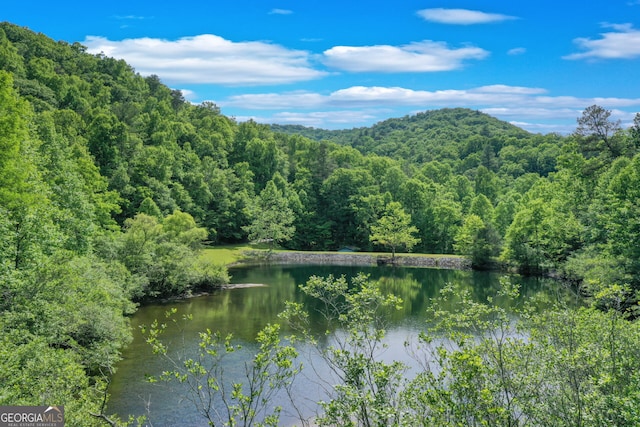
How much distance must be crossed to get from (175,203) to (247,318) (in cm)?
3461

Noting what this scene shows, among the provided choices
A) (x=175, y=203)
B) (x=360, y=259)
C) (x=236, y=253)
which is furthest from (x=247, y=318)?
(x=175, y=203)

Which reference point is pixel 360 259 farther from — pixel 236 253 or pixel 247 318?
pixel 247 318

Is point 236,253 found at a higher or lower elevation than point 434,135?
lower

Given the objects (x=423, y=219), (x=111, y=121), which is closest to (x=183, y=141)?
(x=111, y=121)

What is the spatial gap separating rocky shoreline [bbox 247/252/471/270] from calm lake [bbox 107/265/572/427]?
13.0 feet

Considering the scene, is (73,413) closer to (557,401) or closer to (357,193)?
(557,401)

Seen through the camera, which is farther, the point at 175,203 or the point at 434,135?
the point at 434,135

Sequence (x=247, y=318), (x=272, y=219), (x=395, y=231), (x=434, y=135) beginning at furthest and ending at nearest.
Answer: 1. (x=434, y=135)
2. (x=272, y=219)
3. (x=395, y=231)
4. (x=247, y=318)

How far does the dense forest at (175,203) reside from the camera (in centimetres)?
1958

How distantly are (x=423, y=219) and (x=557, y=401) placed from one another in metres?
68.3

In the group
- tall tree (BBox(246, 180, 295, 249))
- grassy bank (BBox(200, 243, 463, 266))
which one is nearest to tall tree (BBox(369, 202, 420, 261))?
grassy bank (BBox(200, 243, 463, 266))

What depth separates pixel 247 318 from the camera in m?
35.2

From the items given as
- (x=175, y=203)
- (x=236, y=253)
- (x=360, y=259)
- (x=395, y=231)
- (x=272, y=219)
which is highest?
(x=175, y=203)

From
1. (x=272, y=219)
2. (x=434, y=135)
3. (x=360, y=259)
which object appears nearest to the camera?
(x=360, y=259)
